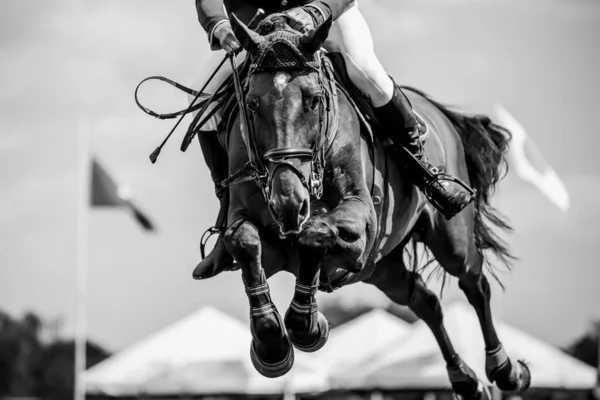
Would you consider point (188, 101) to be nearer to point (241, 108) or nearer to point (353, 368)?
point (241, 108)

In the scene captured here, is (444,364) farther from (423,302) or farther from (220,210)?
(220,210)

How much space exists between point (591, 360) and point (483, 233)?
62.0 m

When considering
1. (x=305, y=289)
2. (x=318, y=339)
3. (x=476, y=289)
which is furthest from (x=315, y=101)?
(x=476, y=289)

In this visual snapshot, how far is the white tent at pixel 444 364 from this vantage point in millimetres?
24391

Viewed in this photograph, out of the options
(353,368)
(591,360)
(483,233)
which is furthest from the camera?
(591,360)

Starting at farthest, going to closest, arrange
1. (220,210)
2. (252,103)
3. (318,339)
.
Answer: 1. (220,210)
2. (318,339)
3. (252,103)

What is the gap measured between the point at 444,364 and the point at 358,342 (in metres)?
6.40

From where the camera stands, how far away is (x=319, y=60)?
840 cm

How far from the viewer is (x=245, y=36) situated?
8102 millimetres

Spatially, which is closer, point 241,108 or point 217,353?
point 241,108

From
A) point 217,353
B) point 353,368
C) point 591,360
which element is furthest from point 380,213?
point 591,360

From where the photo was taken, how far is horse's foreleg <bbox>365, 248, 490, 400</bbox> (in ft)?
39.1

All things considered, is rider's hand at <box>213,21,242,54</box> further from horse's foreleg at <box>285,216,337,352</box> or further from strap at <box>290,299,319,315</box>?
strap at <box>290,299,319,315</box>

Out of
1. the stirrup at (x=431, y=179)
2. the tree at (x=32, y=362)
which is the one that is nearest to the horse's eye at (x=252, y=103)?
the stirrup at (x=431, y=179)
